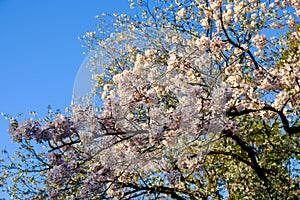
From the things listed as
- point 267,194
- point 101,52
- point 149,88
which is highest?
point 101,52

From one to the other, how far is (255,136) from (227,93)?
13.6 feet

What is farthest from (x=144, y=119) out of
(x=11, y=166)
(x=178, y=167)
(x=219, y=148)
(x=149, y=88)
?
(x=11, y=166)

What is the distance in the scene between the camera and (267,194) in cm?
837

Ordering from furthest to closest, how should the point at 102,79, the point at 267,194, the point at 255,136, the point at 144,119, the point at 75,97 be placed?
the point at 102,79 < the point at 255,136 < the point at 75,97 < the point at 267,194 < the point at 144,119

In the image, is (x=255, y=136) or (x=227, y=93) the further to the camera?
(x=255, y=136)

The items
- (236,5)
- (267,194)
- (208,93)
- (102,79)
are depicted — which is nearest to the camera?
(208,93)

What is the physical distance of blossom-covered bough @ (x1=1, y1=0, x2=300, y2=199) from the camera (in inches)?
258

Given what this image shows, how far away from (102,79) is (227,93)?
317 inches

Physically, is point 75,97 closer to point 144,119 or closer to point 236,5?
point 144,119

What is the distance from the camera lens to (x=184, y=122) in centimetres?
629

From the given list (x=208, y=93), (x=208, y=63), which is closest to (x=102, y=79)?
(x=208, y=63)

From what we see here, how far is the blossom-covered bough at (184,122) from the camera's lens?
21.5 feet

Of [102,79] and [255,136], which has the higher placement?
[102,79]

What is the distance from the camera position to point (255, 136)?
10297 millimetres
